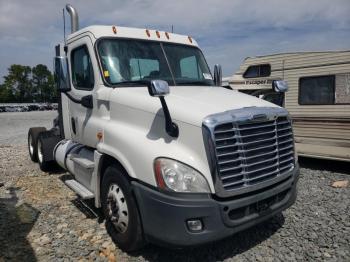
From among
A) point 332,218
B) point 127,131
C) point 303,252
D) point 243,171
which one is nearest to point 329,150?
point 332,218

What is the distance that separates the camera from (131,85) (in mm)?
4551

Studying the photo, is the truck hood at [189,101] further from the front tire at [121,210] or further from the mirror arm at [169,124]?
the front tire at [121,210]

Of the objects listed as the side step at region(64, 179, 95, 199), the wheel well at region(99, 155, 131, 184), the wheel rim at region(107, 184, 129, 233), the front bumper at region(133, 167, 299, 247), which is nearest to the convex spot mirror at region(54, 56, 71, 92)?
the side step at region(64, 179, 95, 199)

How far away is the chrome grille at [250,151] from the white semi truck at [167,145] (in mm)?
11

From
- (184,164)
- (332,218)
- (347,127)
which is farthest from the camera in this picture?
(347,127)

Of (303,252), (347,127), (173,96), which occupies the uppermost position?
(173,96)

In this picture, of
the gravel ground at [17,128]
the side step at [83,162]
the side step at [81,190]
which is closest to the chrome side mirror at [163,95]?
the side step at [83,162]

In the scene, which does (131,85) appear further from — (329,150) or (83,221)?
(329,150)

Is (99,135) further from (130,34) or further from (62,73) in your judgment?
(130,34)

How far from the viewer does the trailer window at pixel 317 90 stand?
7.58 meters

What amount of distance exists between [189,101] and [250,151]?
850 millimetres

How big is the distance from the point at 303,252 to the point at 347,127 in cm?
392

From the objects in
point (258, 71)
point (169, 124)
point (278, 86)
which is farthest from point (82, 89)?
point (258, 71)

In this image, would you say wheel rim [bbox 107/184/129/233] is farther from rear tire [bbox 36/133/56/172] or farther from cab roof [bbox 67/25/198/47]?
rear tire [bbox 36/133/56/172]
